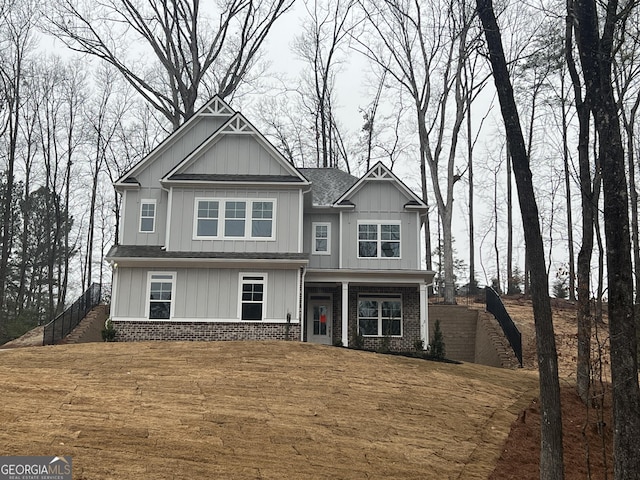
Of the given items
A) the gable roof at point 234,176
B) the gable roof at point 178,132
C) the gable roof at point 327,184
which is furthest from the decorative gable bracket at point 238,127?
the gable roof at point 327,184

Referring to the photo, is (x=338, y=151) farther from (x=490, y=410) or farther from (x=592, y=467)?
(x=592, y=467)

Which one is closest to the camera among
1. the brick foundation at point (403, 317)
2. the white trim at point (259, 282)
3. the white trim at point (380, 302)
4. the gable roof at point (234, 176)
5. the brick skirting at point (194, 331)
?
the brick skirting at point (194, 331)

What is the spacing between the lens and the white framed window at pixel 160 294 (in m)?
18.7

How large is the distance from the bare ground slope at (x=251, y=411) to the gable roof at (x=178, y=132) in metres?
6.62

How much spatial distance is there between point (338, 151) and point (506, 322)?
18.3 meters

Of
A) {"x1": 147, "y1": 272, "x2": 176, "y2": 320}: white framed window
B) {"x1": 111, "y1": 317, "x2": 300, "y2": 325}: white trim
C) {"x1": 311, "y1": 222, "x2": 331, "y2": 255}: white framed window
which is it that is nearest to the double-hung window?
{"x1": 147, "y1": 272, "x2": 176, "y2": 320}: white framed window

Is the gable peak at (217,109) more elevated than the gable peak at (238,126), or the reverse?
the gable peak at (217,109)

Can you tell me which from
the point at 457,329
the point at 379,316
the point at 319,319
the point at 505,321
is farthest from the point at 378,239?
the point at 457,329

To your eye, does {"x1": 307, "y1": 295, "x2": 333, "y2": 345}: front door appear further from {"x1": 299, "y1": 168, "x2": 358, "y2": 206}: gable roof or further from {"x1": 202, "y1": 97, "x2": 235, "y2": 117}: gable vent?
{"x1": 202, "y1": 97, "x2": 235, "y2": 117}: gable vent

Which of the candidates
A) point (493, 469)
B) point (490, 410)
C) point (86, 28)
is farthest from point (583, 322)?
point (86, 28)

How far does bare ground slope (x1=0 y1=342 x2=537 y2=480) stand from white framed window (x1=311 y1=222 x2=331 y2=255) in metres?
5.90

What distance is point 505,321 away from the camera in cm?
2108

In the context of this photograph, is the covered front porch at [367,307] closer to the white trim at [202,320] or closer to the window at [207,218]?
the white trim at [202,320]

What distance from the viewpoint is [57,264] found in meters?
35.4
